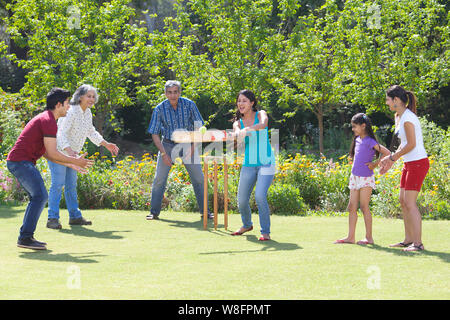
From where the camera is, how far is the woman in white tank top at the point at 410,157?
21.1 feet

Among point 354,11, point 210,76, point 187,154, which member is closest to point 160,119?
point 187,154

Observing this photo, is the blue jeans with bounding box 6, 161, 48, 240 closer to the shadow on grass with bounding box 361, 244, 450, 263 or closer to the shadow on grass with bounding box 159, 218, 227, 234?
the shadow on grass with bounding box 159, 218, 227, 234

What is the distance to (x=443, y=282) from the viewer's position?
4965mm

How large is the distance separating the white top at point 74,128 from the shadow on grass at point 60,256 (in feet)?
6.99

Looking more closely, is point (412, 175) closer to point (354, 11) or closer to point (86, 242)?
point (86, 242)

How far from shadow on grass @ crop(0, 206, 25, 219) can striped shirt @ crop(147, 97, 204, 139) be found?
8.98 ft

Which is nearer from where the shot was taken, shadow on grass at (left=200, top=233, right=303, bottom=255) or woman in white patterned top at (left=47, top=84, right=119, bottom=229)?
shadow on grass at (left=200, top=233, right=303, bottom=255)

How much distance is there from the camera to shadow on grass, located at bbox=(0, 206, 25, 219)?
9508mm

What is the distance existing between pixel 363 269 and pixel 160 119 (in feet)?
15.1

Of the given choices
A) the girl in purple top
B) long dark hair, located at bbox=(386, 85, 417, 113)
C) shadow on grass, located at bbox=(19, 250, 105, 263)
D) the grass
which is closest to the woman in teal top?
the grass

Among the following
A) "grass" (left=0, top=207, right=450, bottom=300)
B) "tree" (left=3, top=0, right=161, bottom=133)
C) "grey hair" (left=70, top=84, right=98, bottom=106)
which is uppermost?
"tree" (left=3, top=0, right=161, bottom=133)

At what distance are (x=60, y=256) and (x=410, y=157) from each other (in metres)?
3.94

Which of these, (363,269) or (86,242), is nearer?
(363,269)

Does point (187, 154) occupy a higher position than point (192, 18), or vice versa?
point (192, 18)
